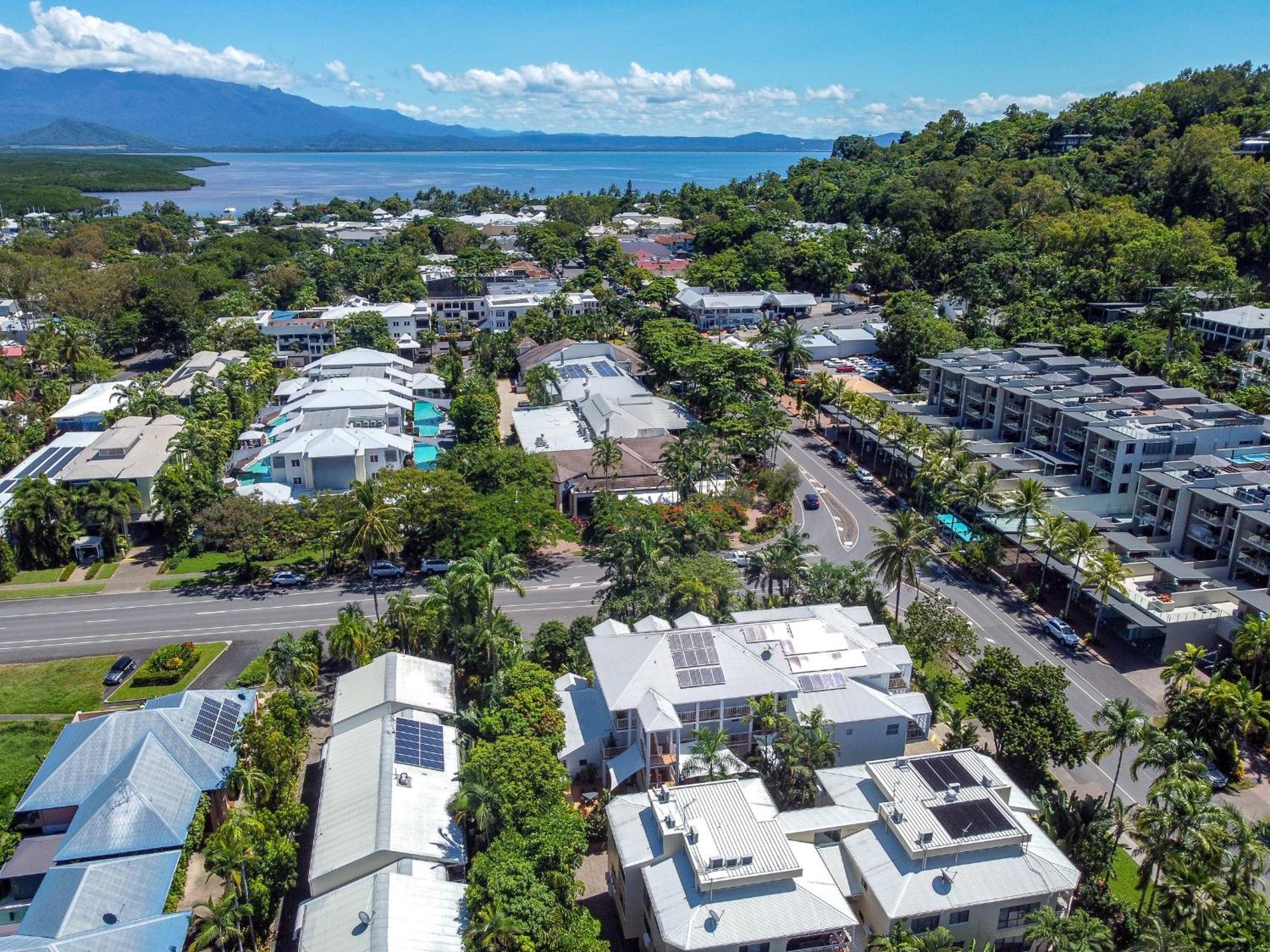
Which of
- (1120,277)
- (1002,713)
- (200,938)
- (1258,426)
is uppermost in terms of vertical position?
(1120,277)

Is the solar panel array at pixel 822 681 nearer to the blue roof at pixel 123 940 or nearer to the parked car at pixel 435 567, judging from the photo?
the blue roof at pixel 123 940

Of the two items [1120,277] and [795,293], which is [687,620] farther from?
[795,293]

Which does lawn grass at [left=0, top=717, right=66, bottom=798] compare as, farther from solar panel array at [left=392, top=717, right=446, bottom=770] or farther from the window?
the window

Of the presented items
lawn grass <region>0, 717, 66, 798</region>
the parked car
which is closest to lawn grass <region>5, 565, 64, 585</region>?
lawn grass <region>0, 717, 66, 798</region>

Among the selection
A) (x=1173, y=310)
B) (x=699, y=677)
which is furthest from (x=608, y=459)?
(x=1173, y=310)

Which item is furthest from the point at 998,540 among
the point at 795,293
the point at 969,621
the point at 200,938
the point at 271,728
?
the point at 795,293

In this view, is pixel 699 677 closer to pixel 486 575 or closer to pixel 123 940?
pixel 486 575

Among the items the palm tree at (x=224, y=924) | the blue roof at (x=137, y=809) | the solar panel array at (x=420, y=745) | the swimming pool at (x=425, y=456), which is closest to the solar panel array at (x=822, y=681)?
the solar panel array at (x=420, y=745)
